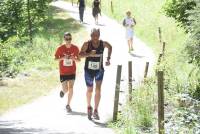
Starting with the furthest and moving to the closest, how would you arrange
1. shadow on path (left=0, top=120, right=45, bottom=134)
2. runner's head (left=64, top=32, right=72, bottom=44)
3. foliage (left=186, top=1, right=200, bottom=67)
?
foliage (left=186, top=1, right=200, bottom=67), runner's head (left=64, top=32, right=72, bottom=44), shadow on path (left=0, top=120, right=45, bottom=134)

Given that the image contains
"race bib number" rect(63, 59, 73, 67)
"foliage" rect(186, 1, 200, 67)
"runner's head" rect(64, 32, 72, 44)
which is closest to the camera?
"runner's head" rect(64, 32, 72, 44)

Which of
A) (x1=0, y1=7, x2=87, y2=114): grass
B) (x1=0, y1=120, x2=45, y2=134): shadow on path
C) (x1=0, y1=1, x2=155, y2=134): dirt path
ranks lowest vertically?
(x1=0, y1=120, x2=45, y2=134): shadow on path

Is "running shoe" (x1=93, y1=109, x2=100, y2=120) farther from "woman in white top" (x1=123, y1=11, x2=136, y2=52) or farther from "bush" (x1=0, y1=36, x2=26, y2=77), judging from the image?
"woman in white top" (x1=123, y1=11, x2=136, y2=52)

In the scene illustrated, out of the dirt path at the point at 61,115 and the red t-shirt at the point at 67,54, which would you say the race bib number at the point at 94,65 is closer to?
the dirt path at the point at 61,115

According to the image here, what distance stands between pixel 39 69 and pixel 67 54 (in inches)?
335

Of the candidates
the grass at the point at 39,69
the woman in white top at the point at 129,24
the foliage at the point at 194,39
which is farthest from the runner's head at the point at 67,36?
the woman in white top at the point at 129,24

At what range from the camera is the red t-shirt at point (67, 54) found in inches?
601

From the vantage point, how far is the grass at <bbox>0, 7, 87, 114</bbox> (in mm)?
18109

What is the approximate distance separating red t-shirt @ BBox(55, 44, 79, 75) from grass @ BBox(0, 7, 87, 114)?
1863mm

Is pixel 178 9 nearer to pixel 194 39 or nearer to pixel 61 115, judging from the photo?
pixel 194 39

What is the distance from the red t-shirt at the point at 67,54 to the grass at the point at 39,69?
6.11 feet

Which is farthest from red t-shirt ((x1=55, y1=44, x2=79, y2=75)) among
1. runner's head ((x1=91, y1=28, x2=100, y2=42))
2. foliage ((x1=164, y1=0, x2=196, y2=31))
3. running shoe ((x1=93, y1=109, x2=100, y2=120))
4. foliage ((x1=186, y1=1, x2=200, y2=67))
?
foliage ((x1=164, y1=0, x2=196, y2=31))

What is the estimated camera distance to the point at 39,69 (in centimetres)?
2361

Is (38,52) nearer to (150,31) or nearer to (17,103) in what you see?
(150,31)
